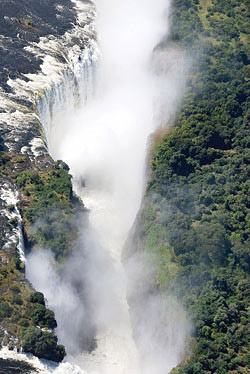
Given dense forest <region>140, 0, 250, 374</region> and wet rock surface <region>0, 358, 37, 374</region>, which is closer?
wet rock surface <region>0, 358, 37, 374</region>

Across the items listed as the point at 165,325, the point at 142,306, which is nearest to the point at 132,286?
the point at 142,306

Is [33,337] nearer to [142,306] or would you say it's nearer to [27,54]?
[142,306]

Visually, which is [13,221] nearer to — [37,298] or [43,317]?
[37,298]

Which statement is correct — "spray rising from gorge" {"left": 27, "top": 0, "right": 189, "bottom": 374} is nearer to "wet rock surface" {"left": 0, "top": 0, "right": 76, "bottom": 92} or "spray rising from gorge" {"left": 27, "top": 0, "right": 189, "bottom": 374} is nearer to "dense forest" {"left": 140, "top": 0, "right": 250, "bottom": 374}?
"dense forest" {"left": 140, "top": 0, "right": 250, "bottom": 374}

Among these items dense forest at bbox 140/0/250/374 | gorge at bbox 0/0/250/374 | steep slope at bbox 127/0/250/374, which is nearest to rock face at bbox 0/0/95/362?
gorge at bbox 0/0/250/374

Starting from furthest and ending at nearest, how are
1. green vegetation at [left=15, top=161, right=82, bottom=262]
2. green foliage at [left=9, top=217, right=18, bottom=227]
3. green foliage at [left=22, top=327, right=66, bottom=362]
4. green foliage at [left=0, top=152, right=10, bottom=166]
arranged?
green foliage at [left=0, top=152, right=10, bottom=166]
green vegetation at [left=15, top=161, right=82, bottom=262]
green foliage at [left=9, top=217, right=18, bottom=227]
green foliage at [left=22, top=327, right=66, bottom=362]

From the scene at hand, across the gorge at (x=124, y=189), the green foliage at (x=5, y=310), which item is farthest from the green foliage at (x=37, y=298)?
the green foliage at (x=5, y=310)
